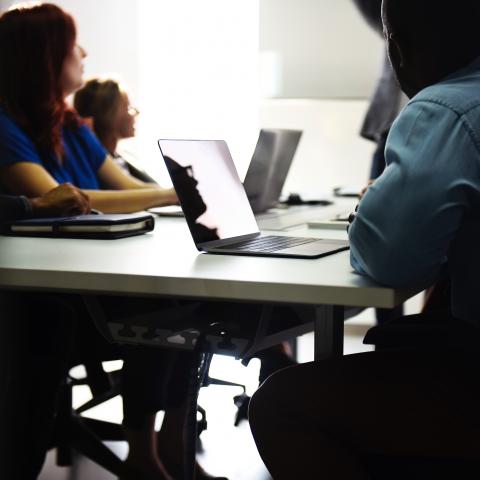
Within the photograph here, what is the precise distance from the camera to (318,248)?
1.39m

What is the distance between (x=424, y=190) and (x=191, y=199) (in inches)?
19.7

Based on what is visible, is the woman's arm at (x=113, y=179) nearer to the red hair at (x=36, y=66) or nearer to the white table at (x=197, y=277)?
the red hair at (x=36, y=66)

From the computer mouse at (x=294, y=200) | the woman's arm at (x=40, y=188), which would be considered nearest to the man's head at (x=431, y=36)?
the woman's arm at (x=40, y=188)

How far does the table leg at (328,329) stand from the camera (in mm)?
Result: 1350

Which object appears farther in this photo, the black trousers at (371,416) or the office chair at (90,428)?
the office chair at (90,428)

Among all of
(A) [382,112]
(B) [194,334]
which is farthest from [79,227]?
(A) [382,112]

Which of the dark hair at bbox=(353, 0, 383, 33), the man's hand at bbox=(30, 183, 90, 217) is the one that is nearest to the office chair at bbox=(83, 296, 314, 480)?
the man's hand at bbox=(30, 183, 90, 217)

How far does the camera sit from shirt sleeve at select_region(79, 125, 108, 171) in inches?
98.3

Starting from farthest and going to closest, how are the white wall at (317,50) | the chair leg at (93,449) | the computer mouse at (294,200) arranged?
the white wall at (317,50) < the computer mouse at (294,200) < the chair leg at (93,449)

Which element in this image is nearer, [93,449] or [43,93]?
[93,449]

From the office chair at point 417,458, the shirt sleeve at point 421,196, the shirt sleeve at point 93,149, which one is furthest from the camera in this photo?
the shirt sleeve at point 93,149

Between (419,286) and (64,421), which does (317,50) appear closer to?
(64,421)

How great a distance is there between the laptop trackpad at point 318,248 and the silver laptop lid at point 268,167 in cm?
68

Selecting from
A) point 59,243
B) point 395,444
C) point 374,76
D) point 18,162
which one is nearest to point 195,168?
point 59,243
